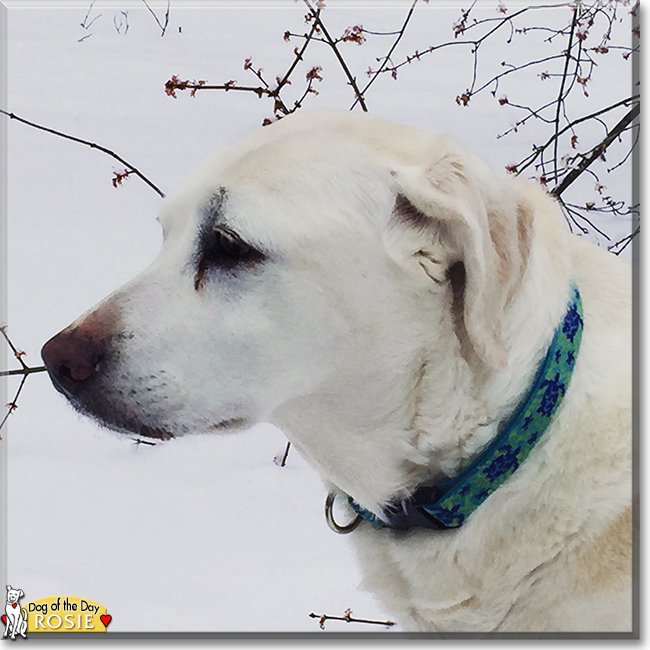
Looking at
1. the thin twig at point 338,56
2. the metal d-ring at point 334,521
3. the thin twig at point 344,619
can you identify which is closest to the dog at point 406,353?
the metal d-ring at point 334,521

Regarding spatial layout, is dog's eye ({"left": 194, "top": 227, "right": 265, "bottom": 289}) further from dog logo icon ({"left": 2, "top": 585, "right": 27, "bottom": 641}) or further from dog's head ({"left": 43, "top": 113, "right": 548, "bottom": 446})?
dog logo icon ({"left": 2, "top": 585, "right": 27, "bottom": 641})

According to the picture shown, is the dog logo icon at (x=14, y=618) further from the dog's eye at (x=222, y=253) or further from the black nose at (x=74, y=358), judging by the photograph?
the dog's eye at (x=222, y=253)

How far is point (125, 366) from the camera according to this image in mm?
1257

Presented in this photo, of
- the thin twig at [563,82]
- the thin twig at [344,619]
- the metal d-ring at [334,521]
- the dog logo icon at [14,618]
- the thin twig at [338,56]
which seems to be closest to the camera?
the metal d-ring at [334,521]

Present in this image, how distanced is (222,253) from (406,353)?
14.3 inches

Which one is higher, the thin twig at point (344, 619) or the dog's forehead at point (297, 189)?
the dog's forehead at point (297, 189)

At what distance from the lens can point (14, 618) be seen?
65.5 inches

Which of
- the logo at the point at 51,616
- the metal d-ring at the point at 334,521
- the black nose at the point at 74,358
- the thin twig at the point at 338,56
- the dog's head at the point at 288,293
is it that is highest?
the thin twig at the point at 338,56

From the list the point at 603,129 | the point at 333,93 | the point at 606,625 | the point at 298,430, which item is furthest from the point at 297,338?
the point at 603,129

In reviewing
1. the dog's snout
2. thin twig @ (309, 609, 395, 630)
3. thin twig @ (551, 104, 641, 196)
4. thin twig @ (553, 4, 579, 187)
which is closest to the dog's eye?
the dog's snout

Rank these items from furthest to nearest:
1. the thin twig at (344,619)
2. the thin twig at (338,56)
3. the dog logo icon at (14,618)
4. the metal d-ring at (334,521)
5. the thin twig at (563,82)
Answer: the thin twig at (563,82), the thin twig at (338,56), the thin twig at (344,619), the dog logo icon at (14,618), the metal d-ring at (334,521)

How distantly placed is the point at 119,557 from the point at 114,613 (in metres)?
0.68

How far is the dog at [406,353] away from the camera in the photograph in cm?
126

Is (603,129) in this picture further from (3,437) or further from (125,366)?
(3,437)
